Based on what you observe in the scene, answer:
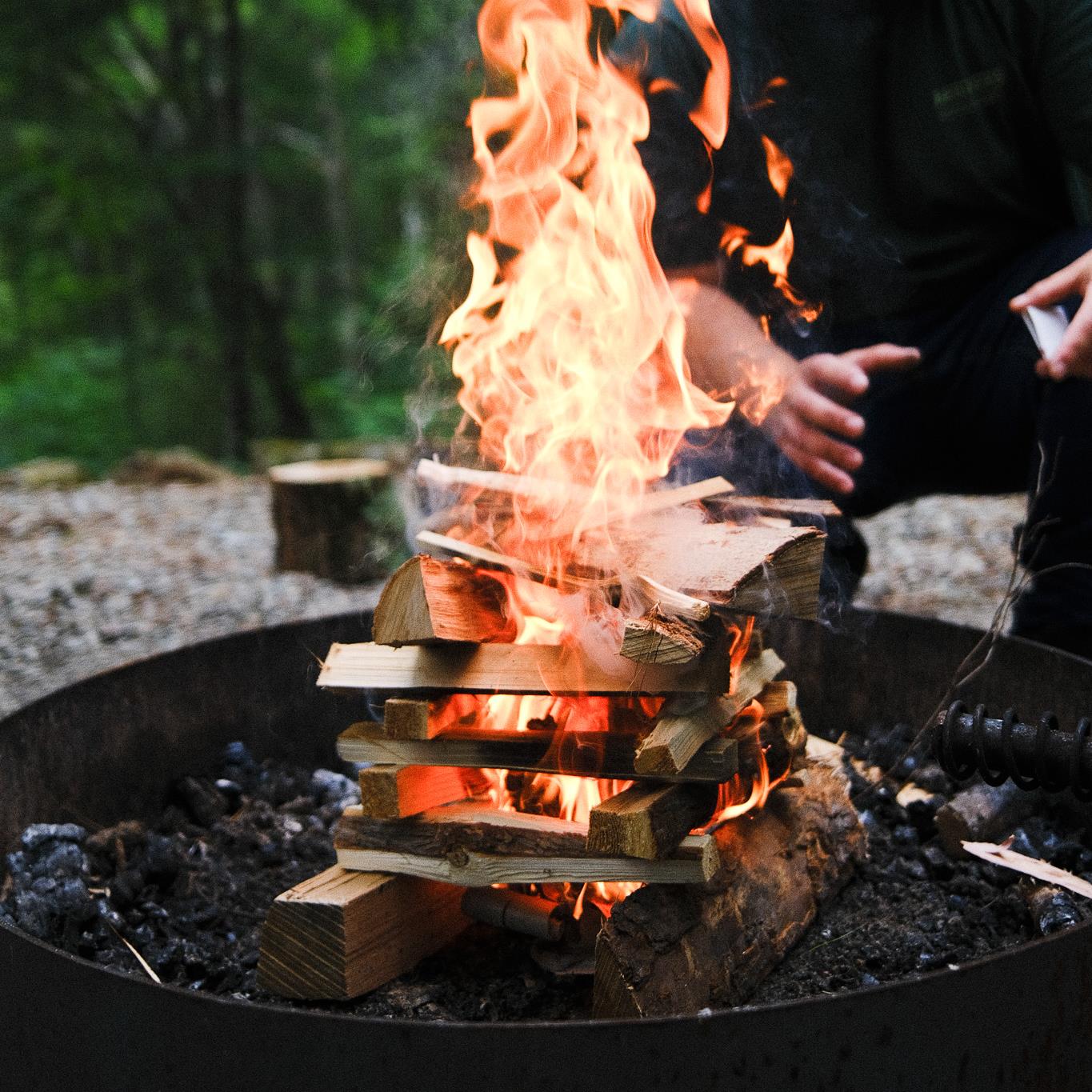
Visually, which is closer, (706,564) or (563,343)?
(706,564)

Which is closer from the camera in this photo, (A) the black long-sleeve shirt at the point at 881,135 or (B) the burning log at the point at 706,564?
(B) the burning log at the point at 706,564

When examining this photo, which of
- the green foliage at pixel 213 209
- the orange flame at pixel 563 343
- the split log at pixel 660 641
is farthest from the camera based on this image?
the green foliage at pixel 213 209

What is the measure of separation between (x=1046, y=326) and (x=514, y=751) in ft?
4.17

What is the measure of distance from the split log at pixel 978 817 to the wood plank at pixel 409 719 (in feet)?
3.11

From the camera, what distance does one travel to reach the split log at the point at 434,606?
1.54 meters

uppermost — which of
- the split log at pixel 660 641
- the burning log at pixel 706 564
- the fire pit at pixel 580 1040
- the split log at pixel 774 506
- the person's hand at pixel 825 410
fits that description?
the person's hand at pixel 825 410

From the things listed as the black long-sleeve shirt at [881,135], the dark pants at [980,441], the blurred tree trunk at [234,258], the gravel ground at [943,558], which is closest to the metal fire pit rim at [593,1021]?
the dark pants at [980,441]

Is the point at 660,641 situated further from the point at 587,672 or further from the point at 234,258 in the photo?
the point at 234,258

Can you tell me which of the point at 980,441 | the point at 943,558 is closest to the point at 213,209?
the point at 943,558

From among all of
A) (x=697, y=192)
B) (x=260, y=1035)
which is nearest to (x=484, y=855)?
(x=260, y=1035)

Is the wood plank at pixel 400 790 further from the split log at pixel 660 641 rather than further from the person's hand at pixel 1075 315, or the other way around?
the person's hand at pixel 1075 315

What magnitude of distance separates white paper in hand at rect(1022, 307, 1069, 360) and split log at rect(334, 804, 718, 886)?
3.81 feet

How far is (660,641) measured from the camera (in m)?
1.39

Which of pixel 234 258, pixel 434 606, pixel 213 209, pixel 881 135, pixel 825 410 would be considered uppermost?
pixel 213 209
